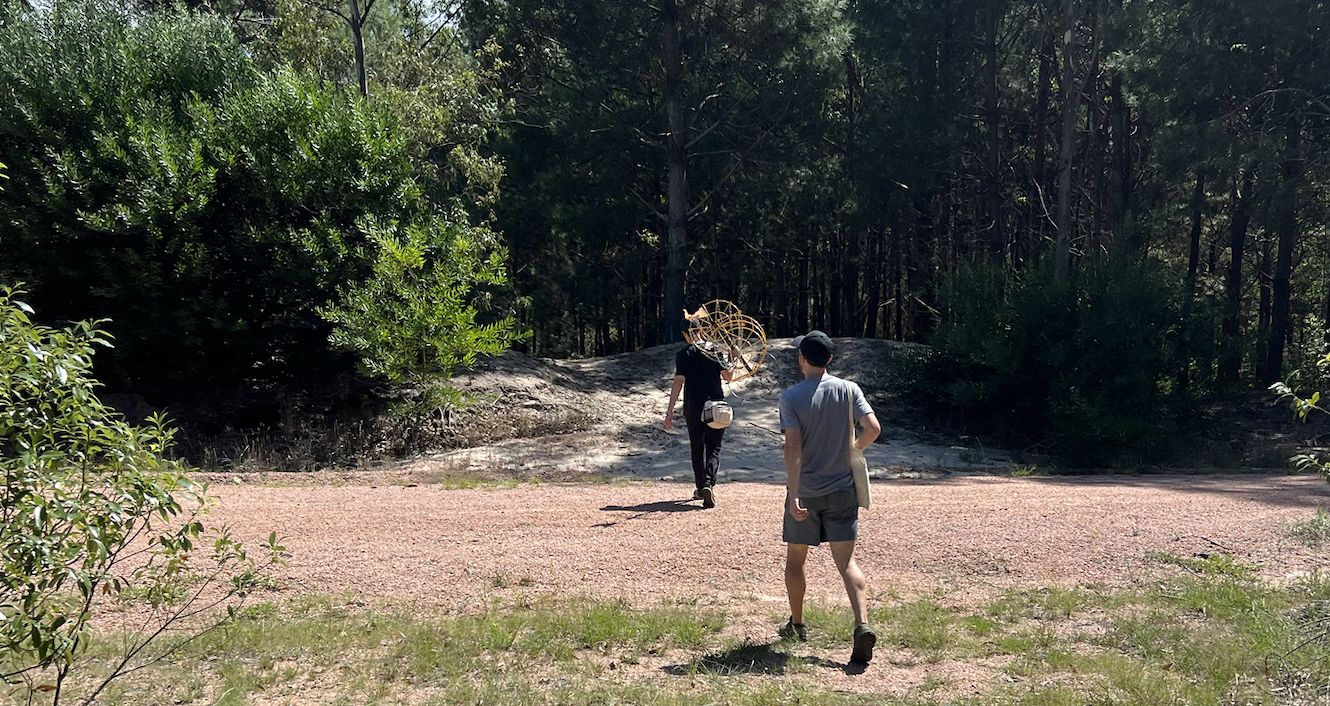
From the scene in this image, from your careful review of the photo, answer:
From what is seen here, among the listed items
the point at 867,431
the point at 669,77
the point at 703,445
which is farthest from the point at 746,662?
the point at 669,77

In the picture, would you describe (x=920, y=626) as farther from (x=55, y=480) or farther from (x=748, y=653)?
(x=55, y=480)

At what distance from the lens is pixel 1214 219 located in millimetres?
27594

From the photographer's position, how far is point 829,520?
529 cm

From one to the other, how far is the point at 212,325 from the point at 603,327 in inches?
1044

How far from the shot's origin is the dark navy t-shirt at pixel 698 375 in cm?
929

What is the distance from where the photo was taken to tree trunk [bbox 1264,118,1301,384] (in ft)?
66.7

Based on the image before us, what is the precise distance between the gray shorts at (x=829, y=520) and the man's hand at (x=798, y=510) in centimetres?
3

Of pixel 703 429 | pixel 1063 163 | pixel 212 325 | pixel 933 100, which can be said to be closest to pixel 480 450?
pixel 212 325

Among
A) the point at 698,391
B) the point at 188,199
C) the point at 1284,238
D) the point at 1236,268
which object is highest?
the point at 1284,238

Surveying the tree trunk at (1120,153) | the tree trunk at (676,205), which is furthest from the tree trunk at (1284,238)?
the tree trunk at (676,205)

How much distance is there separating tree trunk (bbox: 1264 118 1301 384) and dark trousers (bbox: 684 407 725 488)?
1735cm

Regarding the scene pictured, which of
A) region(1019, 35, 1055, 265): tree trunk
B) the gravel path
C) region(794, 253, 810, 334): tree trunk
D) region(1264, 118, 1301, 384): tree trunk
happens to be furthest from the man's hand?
region(794, 253, 810, 334): tree trunk

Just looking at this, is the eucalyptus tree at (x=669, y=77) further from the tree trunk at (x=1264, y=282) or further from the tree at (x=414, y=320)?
the tree trunk at (x=1264, y=282)

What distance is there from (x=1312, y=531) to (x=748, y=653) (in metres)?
5.70
